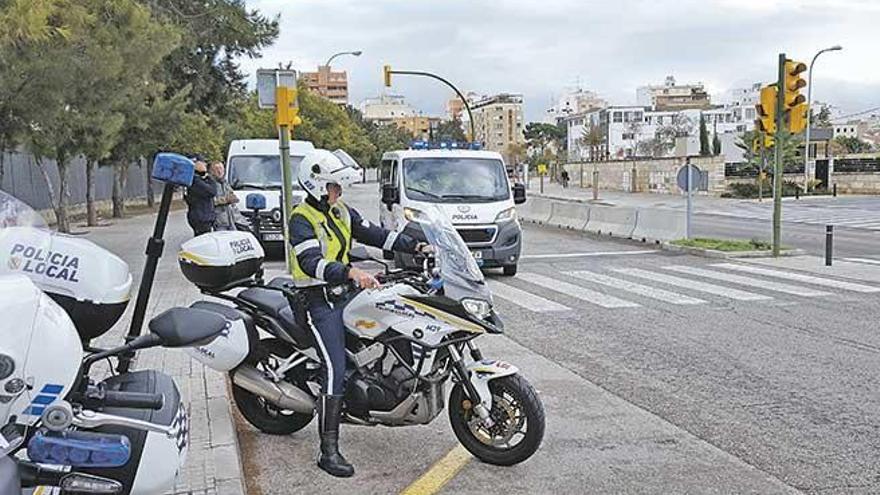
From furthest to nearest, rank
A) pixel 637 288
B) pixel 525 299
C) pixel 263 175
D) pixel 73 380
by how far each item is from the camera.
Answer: pixel 263 175 < pixel 637 288 < pixel 525 299 < pixel 73 380

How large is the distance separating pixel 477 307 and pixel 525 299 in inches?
280

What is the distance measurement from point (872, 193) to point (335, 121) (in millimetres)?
35283

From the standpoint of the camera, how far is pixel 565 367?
25.7ft

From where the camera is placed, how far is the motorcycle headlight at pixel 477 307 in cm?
478

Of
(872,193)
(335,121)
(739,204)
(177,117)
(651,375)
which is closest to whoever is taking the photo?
(651,375)

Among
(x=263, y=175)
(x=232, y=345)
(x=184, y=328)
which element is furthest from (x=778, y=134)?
(x=184, y=328)

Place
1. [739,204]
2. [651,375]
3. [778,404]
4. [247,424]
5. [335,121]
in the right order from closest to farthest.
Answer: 1. [247,424]
2. [778,404]
3. [651,375]
4. [739,204]
5. [335,121]

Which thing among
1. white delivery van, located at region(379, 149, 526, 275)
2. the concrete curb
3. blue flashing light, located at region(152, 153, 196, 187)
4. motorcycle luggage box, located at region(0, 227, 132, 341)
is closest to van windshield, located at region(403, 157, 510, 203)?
white delivery van, located at region(379, 149, 526, 275)

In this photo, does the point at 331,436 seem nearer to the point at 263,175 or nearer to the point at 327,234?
the point at 327,234

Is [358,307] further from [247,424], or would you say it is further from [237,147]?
[237,147]

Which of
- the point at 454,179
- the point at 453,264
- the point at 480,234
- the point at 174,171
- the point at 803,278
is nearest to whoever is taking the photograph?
the point at 174,171

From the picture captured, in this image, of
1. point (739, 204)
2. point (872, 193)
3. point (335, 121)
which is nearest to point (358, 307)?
point (739, 204)

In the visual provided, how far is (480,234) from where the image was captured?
45.8ft

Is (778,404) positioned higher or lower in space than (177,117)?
lower
